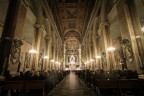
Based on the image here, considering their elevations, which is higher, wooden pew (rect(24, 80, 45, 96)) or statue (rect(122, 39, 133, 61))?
statue (rect(122, 39, 133, 61))

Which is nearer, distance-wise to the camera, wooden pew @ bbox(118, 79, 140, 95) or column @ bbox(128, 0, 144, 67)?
wooden pew @ bbox(118, 79, 140, 95)

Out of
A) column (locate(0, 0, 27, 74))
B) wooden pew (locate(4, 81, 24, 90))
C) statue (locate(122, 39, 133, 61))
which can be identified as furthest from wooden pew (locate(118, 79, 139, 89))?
column (locate(0, 0, 27, 74))

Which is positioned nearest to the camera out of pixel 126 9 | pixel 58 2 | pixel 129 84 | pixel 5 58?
pixel 129 84

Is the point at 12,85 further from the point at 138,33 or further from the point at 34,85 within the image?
the point at 138,33

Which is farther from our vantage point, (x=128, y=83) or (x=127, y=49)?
(x=127, y=49)

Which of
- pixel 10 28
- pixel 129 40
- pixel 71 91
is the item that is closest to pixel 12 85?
pixel 10 28

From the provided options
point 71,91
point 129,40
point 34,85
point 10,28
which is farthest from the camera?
point 71,91

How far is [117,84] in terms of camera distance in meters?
4.55

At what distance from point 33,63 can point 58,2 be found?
14.2 m

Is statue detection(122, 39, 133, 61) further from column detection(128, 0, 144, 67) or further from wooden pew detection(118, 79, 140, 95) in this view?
wooden pew detection(118, 79, 140, 95)

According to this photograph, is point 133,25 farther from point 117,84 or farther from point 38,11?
point 38,11

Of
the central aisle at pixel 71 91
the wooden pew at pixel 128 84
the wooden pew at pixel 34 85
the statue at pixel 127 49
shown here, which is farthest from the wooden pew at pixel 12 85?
the statue at pixel 127 49

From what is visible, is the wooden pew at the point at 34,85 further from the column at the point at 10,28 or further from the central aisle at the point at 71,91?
the column at the point at 10,28

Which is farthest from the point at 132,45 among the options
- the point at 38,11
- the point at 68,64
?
the point at 68,64
